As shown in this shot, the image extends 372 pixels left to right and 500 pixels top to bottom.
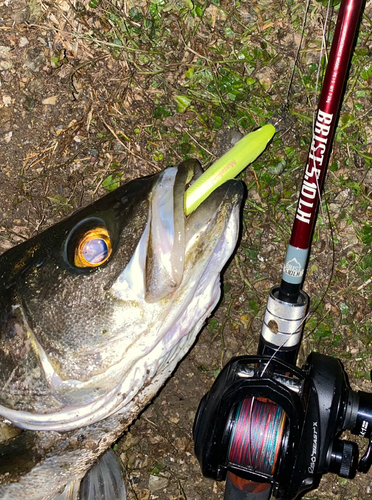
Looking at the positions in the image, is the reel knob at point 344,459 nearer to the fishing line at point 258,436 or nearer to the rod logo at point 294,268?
the fishing line at point 258,436

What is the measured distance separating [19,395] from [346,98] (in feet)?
7.48

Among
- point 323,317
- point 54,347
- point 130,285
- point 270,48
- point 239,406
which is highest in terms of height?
point 270,48

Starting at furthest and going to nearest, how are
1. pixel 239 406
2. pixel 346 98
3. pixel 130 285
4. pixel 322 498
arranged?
1. pixel 322 498
2. pixel 346 98
3. pixel 239 406
4. pixel 130 285

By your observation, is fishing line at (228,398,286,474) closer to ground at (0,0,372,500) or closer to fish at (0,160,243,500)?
fish at (0,160,243,500)

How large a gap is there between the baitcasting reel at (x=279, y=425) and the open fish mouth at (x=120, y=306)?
35cm

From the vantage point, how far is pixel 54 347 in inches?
84.2

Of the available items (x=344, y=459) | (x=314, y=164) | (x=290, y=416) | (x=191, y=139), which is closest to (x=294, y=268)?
(x=314, y=164)

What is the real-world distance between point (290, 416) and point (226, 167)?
109 cm

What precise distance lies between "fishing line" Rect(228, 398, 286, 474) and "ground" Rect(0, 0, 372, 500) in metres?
0.89

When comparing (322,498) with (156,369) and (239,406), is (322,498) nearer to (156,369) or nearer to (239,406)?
(239,406)

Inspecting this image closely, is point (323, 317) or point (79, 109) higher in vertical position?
point (79, 109)

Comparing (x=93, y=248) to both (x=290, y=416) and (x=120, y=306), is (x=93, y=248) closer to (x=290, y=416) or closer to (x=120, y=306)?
(x=120, y=306)

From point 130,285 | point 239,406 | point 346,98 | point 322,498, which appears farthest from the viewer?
point 322,498

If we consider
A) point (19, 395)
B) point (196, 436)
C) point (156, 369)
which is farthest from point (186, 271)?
point (19, 395)
